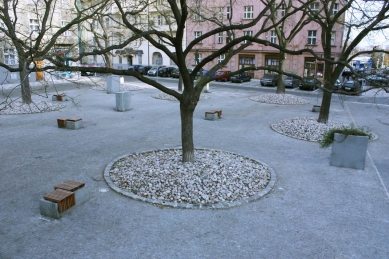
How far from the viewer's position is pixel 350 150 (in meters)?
8.73

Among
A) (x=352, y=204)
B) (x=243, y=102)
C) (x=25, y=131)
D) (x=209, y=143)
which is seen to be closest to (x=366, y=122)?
(x=243, y=102)

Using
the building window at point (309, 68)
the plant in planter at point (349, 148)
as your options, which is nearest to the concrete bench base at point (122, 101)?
the plant in planter at point (349, 148)

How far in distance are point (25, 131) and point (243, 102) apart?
13606mm

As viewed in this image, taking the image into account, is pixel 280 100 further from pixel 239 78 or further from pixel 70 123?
pixel 239 78

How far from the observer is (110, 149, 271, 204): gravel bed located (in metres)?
6.68

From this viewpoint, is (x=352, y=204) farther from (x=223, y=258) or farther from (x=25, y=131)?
(x=25, y=131)

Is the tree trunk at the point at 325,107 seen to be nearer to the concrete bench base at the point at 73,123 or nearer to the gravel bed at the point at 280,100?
the gravel bed at the point at 280,100

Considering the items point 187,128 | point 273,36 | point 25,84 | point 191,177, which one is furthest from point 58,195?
point 273,36

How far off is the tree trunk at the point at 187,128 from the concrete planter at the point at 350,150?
398 centimetres

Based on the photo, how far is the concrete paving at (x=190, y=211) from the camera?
5.02 metres

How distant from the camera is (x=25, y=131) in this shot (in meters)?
12.1

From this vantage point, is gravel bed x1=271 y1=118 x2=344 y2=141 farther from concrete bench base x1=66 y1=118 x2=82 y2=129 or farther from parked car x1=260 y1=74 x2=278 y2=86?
parked car x1=260 y1=74 x2=278 y2=86

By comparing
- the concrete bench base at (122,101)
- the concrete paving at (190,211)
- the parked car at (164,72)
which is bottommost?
the concrete paving at (190,211)

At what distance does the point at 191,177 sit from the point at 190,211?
123 cm
